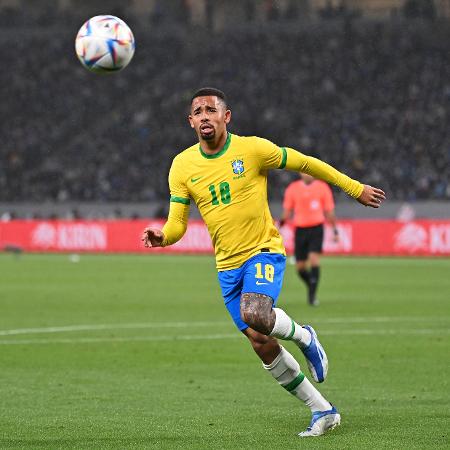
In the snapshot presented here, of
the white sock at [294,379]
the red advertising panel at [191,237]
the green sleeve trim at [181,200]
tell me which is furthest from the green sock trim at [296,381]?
the red advertising panel at [191,237]

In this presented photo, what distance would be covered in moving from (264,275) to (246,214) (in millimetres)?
483

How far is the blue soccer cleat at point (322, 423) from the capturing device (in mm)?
7988

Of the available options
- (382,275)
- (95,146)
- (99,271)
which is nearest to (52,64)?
(95,146)

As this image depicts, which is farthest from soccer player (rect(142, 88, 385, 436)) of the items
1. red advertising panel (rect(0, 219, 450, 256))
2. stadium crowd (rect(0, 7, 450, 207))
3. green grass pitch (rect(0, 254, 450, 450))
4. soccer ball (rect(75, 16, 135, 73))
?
stadium crowd (rect(0, 7, 450, 207))

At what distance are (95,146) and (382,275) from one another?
2398cm

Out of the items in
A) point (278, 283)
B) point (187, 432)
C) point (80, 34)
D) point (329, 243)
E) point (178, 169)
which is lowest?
point (329, 243)

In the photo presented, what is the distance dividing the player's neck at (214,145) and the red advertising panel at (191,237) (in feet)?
91.9

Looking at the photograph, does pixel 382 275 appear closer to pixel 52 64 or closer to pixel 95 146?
pixel 95 146

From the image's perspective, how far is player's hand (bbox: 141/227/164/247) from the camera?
8.13 metres

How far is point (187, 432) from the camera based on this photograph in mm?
8055

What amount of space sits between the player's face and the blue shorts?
3.13 ft

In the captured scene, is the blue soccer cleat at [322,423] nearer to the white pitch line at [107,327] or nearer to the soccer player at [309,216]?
the white pitch line at [107,327]

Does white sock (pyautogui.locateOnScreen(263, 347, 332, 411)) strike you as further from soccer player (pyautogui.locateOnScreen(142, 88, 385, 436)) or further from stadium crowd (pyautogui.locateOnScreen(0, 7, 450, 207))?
stadium crowd (pyautogui.locateOnScreen(0, 7, 450, 207))

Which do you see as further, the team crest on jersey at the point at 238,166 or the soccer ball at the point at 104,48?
the soccer ball at the point at 104,48
